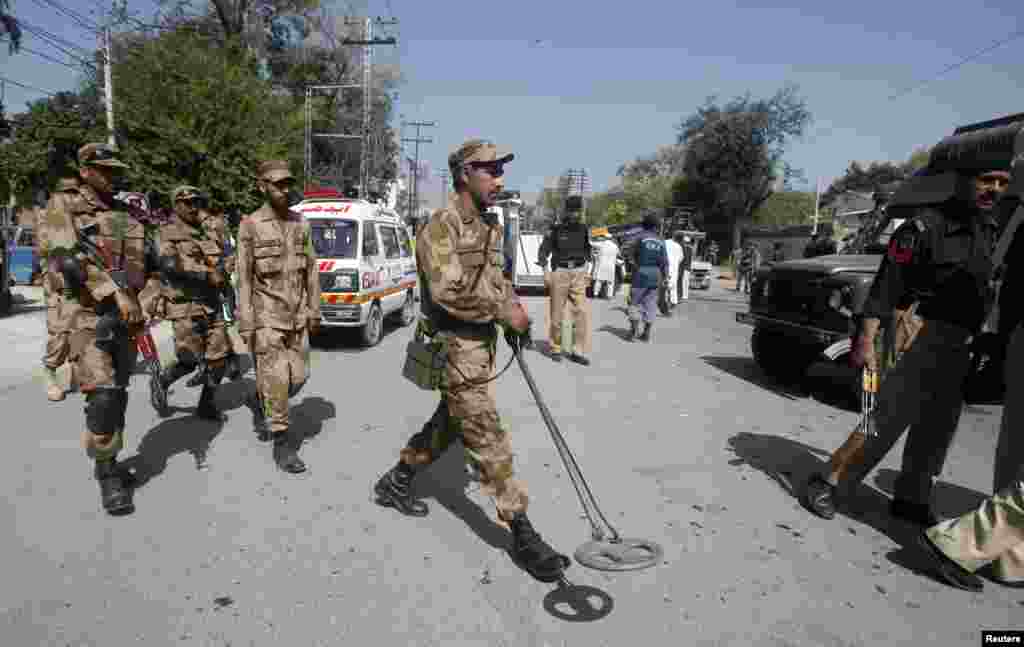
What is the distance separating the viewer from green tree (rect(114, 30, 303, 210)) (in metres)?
14.9

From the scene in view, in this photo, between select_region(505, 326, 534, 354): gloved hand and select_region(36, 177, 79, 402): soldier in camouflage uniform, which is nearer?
select_region(505, 326, 534, 354): gloved hand

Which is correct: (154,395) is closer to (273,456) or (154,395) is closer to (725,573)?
(273,456)

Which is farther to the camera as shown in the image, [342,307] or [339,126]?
[339,126]

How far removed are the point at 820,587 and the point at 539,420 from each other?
282cm

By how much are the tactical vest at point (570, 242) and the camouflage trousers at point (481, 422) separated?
502cm

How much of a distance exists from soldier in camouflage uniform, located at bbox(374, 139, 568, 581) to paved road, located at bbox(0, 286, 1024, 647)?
0.32 metres

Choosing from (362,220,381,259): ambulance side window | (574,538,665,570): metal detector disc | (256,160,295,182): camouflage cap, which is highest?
(256,160,295,182): camouflage cap

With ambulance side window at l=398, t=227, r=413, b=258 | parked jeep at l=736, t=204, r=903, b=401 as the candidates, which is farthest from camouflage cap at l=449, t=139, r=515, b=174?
ambulance side window at l=398, t=227, r=413, b=258

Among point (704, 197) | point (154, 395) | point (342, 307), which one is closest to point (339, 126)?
point (704, 197)

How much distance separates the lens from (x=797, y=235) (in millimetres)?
36438

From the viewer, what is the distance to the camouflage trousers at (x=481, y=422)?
2869 millimetres

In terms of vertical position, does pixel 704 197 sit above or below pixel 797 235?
above

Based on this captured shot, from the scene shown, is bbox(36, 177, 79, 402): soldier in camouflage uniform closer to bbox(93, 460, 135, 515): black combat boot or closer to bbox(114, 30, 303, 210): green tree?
bbox(93, 460, 135, 515): black combat boot

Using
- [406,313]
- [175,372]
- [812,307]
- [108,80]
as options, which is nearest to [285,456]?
[175,372]
